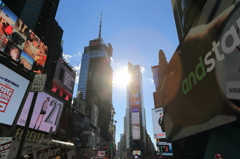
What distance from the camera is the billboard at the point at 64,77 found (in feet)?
119

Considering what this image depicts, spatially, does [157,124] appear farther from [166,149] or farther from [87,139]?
[87,139]

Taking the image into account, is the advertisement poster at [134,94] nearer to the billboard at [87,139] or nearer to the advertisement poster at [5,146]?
the billboard at [87,139]

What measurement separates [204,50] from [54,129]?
103ft

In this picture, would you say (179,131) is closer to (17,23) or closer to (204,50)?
(204,50)

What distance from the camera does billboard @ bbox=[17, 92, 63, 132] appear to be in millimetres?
23697

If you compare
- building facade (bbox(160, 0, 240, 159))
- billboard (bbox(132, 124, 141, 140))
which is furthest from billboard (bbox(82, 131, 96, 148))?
building facade (bbox(160, 0, 240, 159))

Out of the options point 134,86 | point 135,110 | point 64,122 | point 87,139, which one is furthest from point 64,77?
point 134,86

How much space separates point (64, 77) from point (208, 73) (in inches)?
1494

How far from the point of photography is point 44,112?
26391mm

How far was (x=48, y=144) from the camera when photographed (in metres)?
10.8

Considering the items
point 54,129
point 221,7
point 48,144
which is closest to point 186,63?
point 221,7

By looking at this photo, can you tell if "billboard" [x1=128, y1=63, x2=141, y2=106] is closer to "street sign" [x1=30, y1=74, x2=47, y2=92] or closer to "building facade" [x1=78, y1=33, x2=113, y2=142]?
"building facade" [x1=78, y1=33, x2=113, y2=142]

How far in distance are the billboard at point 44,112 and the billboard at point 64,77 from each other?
27.4 ft

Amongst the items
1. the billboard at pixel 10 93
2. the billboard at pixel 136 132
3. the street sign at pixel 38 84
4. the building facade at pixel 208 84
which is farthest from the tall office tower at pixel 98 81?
the building facade at pixel 208 84
